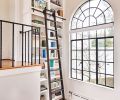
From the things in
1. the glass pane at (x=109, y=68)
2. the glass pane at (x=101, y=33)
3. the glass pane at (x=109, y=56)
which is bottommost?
the glass pane at (x=109, y=68)

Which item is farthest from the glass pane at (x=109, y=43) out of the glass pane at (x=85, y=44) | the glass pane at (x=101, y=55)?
the glass pane at (x=85, y=44)

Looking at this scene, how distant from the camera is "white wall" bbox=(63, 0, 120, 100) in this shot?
3424mm

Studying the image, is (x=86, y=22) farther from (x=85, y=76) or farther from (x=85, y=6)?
(x=85, y=76)

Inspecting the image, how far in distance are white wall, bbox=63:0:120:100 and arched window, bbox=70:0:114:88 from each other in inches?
5.8

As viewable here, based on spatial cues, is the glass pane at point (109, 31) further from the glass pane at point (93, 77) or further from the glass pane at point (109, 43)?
the glass pane at point (93, 77)

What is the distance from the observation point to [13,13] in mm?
3768

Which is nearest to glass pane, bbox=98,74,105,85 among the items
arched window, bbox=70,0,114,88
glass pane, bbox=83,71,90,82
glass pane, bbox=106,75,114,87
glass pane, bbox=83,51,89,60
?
arched window, bbox=70,0,114,88

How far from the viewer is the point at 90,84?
156 inches

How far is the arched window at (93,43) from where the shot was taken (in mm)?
3697

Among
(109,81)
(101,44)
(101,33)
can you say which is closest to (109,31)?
(101,33)

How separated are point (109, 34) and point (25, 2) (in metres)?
2.38

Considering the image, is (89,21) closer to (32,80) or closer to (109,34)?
(109,34)

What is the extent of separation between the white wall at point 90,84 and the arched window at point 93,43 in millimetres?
146

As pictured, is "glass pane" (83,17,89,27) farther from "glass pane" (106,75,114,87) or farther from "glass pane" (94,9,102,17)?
"glass pane" (106,75,114,87)
